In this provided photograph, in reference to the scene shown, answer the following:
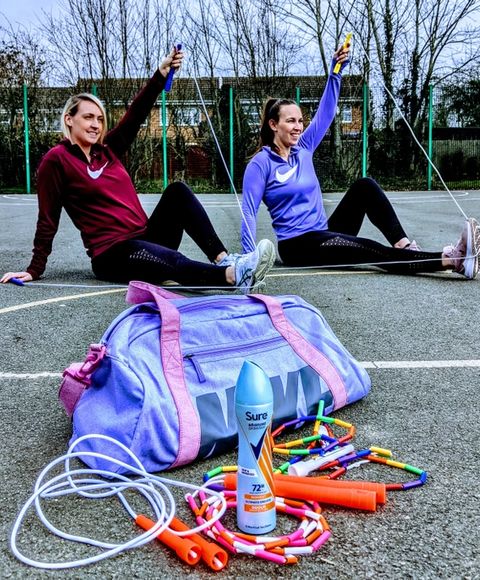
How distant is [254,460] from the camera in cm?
139

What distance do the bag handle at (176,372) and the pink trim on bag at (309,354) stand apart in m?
0.35

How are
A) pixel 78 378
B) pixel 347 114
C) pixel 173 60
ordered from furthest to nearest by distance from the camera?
pixel 347 114 → pixel 173 60 → pixel 78 378

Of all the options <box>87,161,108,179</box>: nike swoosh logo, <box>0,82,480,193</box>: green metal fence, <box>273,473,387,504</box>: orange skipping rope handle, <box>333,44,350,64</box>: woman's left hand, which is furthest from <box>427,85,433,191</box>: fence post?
<box>273,473,387,504</box>: orange skipping rope handle

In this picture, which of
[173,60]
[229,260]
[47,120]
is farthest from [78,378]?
[47,120]

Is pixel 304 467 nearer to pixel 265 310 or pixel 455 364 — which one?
pixel 265 310

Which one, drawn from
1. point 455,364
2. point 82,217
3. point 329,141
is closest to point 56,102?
point 329,141

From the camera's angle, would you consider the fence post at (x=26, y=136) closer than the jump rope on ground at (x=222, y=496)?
No

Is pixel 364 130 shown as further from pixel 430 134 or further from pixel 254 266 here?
pixel 254 266

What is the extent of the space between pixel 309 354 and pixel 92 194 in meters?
2.40

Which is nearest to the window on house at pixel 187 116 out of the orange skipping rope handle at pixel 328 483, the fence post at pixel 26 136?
the fence post at pixel 26 136

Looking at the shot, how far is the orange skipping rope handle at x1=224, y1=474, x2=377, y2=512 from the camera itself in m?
1.50

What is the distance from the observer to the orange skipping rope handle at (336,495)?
4.93 ft

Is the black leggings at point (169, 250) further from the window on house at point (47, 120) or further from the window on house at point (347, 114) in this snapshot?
the window on house at point (347, 114)

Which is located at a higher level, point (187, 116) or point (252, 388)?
point (187, 116)
